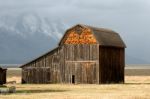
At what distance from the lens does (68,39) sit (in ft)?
291

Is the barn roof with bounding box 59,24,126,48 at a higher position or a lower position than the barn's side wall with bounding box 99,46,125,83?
higher

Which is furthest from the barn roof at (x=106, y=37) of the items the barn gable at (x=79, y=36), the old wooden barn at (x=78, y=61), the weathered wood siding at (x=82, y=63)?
the weathered wood siding at (x=82, y=63)

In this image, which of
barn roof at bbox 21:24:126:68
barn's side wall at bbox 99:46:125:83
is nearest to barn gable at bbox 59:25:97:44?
barn roof at bbox 21:24:126:68

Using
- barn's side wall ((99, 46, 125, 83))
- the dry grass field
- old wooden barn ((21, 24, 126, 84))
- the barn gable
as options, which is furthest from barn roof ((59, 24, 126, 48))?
Answer: the dry grass field

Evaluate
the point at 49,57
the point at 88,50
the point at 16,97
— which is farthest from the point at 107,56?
the point at 16,97

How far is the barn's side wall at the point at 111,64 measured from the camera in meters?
86.7

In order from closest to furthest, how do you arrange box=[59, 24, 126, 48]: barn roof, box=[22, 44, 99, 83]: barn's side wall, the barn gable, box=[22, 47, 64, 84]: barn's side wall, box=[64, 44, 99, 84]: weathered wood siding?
box=[64, 44, 99, 84]: weathered wood siding
box=[22, 44, 99, 83]: barn's side wall
the barn gable
box=[59, 24, 126, 48]: barn roof
box=[22, 47, 64, 84]: barn's side wall

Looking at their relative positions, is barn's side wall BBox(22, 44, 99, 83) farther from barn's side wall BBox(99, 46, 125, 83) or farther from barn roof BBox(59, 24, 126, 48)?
barn roof BBox(59, 24, 126, 48)

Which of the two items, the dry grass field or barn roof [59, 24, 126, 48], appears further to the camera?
barn roof [59, 24, 126, 48]

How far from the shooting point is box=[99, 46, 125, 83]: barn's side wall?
86688 mm

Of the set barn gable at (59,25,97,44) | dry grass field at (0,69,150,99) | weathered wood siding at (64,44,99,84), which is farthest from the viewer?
barn gable at (59,25,97,44)

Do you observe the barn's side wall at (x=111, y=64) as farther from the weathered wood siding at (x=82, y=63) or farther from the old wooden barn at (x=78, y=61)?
the weathered wood siding at (x=82, y=63)

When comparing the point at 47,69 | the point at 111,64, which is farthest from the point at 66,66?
the point at 111,64

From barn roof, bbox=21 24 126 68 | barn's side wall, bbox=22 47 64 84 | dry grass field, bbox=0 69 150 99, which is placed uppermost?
barn roof, bbox=21 24 126 68
